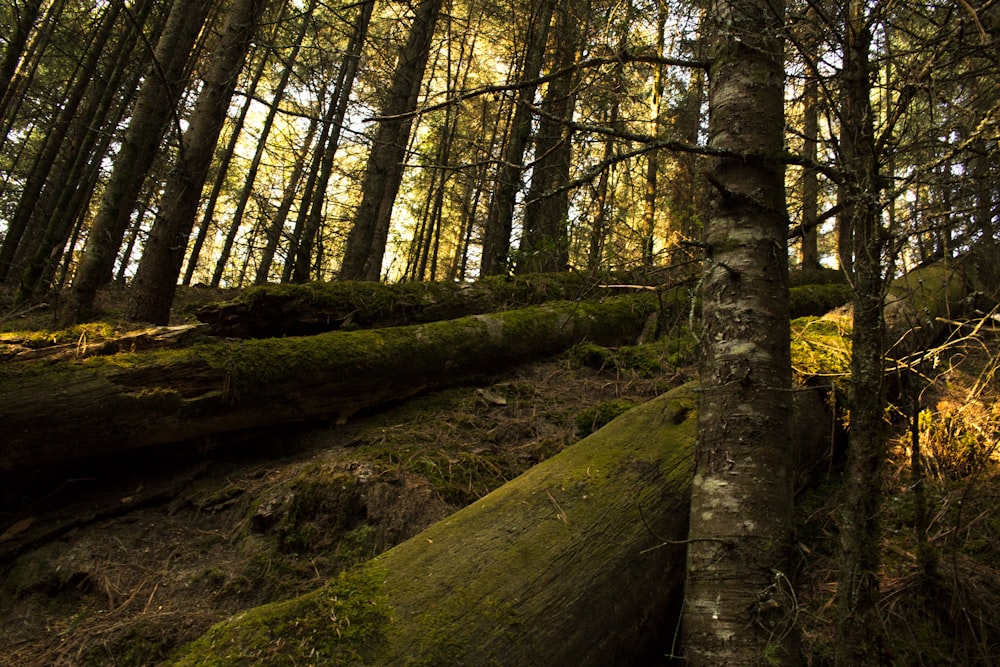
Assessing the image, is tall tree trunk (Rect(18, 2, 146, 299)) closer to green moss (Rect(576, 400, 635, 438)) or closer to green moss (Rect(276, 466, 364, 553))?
green moss (Rect(276, 466, 364, 553))

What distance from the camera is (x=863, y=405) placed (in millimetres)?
2082

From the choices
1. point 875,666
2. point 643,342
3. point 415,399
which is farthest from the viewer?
point 643,342

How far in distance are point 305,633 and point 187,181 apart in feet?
18.2

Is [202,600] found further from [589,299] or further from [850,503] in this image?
[589,299]

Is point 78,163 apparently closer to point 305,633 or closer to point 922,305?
point 305,633

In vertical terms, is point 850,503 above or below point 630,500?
above

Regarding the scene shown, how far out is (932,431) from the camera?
390 cm

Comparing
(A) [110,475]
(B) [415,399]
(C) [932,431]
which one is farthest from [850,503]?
(A) [110,475]

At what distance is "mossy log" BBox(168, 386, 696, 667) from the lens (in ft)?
6.73

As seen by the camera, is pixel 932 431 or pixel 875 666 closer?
pixel 875 666

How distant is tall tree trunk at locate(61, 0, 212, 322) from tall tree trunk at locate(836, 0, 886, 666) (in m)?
5.49

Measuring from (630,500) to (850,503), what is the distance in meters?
1.02

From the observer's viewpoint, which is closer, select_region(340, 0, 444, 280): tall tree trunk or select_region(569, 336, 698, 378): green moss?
select_region(569, 336, 698, 378): green moss

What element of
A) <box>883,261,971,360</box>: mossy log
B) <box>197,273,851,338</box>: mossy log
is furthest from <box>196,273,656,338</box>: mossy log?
<box>883,261,971,360</box>: mossy log
